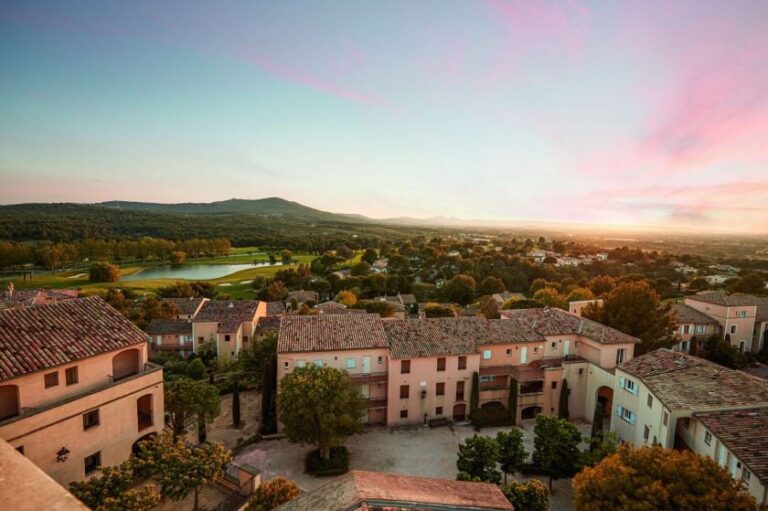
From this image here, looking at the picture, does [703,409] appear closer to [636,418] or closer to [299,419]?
[636,418]

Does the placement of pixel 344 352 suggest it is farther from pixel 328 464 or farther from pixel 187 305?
pixel 187 305

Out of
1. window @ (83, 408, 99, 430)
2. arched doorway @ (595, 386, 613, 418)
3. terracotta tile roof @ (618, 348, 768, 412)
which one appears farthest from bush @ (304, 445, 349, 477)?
arched doorway @ (595, 386, 613, 418)

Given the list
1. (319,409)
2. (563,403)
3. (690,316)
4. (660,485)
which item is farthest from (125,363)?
(690,316)

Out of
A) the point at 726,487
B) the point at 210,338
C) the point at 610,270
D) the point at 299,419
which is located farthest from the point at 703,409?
the point at 610,270

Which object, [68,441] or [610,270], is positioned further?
[610,270]

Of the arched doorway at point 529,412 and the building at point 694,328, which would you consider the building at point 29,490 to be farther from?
the building at point 694,328
